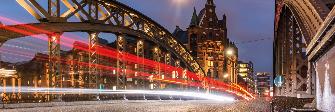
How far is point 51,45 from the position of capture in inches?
1078

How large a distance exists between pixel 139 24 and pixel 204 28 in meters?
79.2

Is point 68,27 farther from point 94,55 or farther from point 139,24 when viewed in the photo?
point 139,24

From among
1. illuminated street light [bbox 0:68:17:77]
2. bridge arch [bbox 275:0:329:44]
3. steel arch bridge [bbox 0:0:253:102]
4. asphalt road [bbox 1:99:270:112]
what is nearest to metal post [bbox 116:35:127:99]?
steel arch bridge [bbox 0:0:253:102]

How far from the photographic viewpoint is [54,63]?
26766 mm

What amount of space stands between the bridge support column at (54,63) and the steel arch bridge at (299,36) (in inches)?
490

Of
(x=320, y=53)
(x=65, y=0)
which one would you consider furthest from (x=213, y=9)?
(x=320, y=53)

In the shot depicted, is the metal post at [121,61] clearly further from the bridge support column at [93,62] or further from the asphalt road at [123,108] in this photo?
the asphalt road at [123,108]

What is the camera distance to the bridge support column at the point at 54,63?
86.3ft

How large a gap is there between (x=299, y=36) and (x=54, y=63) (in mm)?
13533

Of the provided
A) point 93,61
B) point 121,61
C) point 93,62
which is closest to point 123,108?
point 93,62

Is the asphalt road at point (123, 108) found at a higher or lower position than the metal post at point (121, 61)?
lower

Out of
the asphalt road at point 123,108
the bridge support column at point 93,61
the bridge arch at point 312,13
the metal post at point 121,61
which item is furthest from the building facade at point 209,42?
the bridge arch at point 312,13

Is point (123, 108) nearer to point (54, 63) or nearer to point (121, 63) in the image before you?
point (54, 63)

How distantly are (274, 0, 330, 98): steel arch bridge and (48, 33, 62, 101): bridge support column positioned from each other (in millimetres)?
12452
